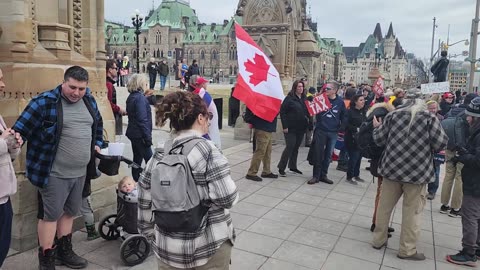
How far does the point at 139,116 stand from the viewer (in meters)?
6.30

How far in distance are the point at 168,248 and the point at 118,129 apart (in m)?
8.40

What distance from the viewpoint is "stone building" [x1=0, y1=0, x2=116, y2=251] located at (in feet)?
14.3

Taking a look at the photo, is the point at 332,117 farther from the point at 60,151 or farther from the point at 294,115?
the point at 60,151

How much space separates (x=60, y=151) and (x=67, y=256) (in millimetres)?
1144

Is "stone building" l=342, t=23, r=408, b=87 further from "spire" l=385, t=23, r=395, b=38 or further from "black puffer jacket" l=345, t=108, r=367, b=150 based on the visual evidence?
"black puffer jacket" l=345, t=108, r=367, b=150

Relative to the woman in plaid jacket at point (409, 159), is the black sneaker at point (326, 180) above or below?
below

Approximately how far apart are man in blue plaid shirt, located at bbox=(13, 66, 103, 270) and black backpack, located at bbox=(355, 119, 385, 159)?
11.4 feet

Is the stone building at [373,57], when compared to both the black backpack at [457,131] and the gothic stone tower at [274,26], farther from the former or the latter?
the black backpack at [457,131]

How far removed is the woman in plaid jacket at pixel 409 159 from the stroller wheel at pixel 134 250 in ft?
9.56

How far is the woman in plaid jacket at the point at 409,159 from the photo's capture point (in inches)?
183

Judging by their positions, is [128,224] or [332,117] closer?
[128,224]

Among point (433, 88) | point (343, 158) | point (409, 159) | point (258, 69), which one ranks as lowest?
point (343, 158)

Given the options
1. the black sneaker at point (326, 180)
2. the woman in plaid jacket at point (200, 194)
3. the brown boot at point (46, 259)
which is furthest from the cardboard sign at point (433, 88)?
the brown boot at point (46, 259)

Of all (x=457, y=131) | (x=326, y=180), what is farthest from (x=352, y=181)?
(x=457, y=131)
